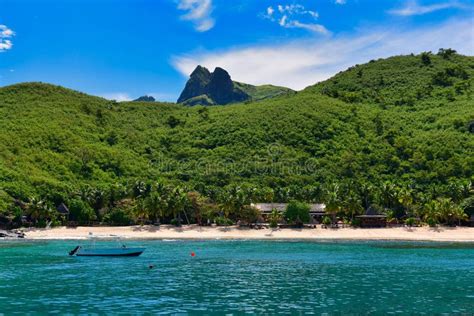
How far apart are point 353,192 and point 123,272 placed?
6365 centimetres

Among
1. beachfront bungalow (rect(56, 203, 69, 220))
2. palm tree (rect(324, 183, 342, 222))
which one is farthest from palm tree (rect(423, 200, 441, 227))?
beachfront bungalow (rect(56, 203, 69, 220))

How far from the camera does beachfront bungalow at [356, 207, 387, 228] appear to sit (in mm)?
94625

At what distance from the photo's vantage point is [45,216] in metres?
94.0

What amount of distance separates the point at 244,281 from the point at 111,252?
26270 millimetres

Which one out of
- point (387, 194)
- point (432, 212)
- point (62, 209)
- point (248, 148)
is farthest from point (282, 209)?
point (248, 148)

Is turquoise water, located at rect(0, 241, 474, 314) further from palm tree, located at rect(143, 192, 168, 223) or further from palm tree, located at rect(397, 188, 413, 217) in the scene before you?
palm tree, located at rect(397, 188, 413, 217)

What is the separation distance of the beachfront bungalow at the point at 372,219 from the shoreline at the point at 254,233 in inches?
117

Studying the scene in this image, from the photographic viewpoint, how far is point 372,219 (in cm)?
9512

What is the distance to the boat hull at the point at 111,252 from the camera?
60094mm

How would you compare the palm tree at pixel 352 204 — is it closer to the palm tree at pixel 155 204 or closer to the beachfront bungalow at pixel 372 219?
the beachfront bungalow at pixel 372 219

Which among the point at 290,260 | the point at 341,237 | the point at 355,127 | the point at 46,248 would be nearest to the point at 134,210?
the point at 46,248

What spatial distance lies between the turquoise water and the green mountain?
1427 inches

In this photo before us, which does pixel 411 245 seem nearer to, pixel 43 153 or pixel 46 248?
pixel 46 248

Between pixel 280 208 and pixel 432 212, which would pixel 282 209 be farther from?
pixel 432 212
